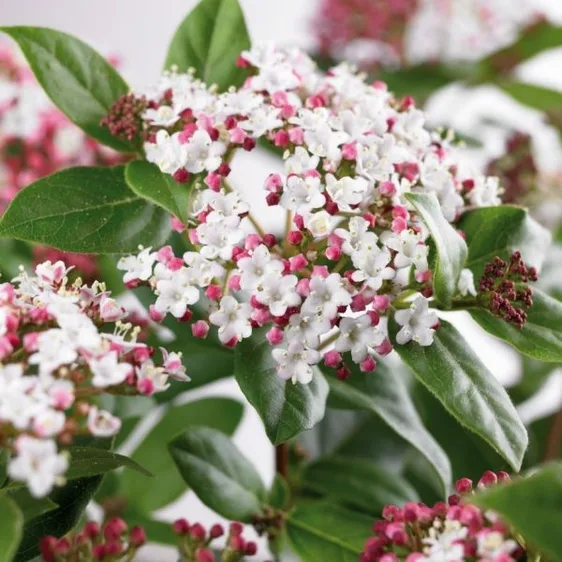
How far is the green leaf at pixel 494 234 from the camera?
839mm

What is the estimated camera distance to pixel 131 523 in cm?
110

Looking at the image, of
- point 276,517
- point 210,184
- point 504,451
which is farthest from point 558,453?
point 210,184

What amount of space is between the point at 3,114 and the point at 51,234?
57 cm

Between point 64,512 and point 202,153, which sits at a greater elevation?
point 202,153

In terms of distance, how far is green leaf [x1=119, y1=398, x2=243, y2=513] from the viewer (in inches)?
45.9

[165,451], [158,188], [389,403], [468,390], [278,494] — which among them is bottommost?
[165,451]

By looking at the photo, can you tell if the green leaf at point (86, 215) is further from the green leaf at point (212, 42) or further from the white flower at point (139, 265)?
the green leaf at point (212, 42)

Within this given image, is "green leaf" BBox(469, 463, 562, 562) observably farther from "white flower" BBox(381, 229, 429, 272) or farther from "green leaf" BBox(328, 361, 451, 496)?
"green leaf" BBox(328, 361, 451, 496)

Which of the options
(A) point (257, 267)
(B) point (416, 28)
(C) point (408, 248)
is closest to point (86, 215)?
(A) point (257, 267)

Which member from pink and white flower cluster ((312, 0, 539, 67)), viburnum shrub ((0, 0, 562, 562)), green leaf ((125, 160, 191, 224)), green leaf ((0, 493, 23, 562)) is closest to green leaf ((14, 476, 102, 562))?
viburnum shrub ((0, 0, 562, 562))

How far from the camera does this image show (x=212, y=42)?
965 mm

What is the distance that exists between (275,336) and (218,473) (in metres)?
0.24

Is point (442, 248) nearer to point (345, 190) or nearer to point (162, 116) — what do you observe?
point (345, 190)

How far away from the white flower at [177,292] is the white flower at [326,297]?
96 mm
